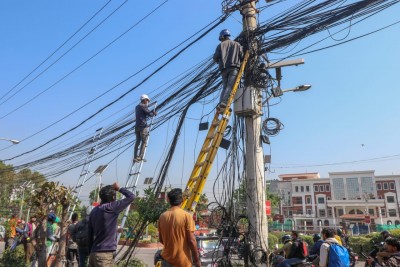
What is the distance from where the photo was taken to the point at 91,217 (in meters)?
4.47

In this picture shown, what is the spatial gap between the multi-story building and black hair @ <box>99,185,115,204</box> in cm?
5211

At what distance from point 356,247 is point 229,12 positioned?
49.8 ft

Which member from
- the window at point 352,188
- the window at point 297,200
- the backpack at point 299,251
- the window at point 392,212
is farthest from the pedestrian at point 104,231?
the window at point 297,200

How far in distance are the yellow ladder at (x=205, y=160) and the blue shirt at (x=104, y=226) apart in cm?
144

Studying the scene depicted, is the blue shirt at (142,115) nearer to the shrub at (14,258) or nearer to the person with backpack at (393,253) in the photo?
the shrub at (14,258)

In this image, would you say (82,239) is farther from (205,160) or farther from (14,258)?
(14,258)

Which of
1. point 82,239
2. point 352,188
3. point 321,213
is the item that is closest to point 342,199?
point 352,188

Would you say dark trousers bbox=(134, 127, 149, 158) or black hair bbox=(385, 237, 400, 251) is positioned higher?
dark trousers bbox=(134, 127, 149, 158)

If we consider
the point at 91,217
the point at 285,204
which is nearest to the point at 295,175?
the point at 285,204

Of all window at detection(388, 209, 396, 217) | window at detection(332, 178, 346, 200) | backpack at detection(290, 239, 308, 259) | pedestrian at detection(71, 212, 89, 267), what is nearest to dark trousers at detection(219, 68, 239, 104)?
pedestrian at detection(71, 212, 89, 267)

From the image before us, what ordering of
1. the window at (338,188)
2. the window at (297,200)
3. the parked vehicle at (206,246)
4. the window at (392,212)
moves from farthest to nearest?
1. the window at (297,200)
2. the window at (338,188)
3. the window at (392,212)
4. the parked vehicle at (206,246)

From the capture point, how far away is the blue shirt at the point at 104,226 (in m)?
4.32

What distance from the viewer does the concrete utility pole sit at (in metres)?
6.73

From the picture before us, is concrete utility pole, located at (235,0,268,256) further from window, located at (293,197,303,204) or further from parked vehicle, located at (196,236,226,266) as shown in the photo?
window, located at (293,197,303,204)
